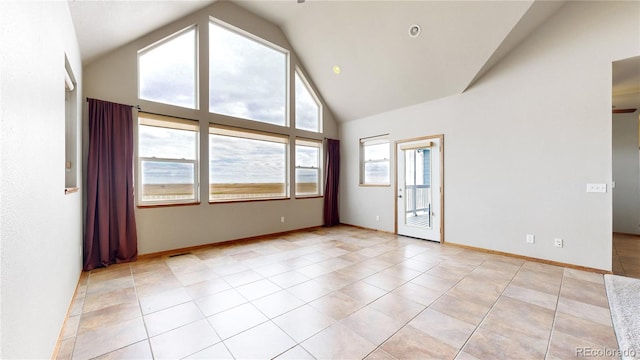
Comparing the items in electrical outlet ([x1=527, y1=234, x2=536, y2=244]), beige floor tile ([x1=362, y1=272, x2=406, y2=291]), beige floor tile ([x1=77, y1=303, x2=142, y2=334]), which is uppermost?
electrical outlet ([x1=527, y1=234, x2=536, y2=244])

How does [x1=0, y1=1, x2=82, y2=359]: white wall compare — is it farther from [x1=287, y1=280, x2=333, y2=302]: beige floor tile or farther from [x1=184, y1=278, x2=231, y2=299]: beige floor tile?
[x1=287, y1=280, x2=333, y2=302]: beige floor tile

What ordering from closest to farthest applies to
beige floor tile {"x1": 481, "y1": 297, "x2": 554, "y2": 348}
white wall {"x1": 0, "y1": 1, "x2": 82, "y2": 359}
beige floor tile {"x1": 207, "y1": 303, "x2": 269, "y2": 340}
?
white wall {"x1": 0, "y1": 1, "x2": 82, "y2": 359} → beige floor tile {"x1": 481, "y1": 297, "x2": 554, "y2": 348} → beige floor tile {"x1": 207, "y1": 303, "x2": 269, "y2": 340}

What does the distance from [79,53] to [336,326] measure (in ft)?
13.9

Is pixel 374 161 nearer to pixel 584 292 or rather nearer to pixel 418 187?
pixel 418 187

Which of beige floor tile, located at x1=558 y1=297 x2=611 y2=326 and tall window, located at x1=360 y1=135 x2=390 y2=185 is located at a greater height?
tall window, located at x1=360 y1=135 x2=390 y2=185

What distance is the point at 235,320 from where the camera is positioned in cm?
213

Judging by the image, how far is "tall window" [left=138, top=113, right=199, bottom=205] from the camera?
12.6ft

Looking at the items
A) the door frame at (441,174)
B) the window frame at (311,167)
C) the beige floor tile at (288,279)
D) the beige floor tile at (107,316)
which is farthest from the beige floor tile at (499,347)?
the window frame at (311,167)

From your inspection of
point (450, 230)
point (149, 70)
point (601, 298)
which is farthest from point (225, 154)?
point (601, 298)

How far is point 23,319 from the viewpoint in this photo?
116 centimetres

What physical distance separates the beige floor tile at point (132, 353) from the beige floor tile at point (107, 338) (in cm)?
→ 5

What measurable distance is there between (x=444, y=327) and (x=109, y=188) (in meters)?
4.30

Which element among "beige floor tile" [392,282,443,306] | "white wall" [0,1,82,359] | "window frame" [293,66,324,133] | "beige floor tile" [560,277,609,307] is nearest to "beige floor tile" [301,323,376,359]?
"beige floor tile" [392,282,443,306]

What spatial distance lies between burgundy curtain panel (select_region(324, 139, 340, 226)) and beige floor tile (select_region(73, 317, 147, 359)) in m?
4.59
